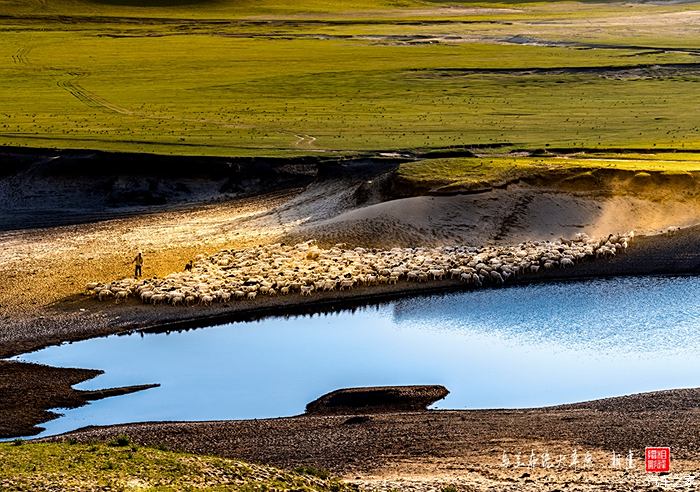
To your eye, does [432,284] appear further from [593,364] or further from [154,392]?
[154,392]

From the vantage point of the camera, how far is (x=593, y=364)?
36500mm

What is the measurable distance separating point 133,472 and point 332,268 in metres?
23.3

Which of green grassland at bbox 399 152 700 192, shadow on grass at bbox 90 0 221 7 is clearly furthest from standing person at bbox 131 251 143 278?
shadow on grass at bbox 90 0 221 7

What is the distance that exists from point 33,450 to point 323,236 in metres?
26.1

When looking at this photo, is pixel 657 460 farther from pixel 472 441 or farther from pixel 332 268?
pixel 332 268

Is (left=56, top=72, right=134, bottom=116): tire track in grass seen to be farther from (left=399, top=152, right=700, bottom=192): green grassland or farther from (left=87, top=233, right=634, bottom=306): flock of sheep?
(left=87, top=233, right=634, bottom=306): flock of sheep

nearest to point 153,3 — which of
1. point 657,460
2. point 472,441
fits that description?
Answer: point 472,441

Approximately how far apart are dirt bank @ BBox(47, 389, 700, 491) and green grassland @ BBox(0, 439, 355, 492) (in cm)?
225

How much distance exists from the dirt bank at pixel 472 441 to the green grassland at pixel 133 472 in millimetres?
2246

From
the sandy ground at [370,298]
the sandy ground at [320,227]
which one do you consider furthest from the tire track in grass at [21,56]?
the sandy ground at [370,298]

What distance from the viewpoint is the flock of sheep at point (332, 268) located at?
145 feet

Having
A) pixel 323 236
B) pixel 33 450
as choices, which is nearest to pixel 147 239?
pixel 323 236

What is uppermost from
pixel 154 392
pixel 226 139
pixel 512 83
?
pixel 512 83

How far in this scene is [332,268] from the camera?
46.8m
